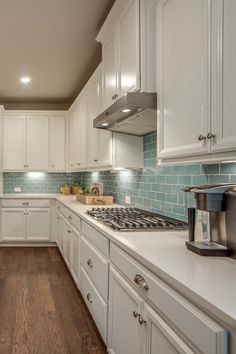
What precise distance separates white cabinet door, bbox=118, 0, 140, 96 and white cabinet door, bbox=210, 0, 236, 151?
32.8 inches

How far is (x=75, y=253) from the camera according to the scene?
10.6 feet

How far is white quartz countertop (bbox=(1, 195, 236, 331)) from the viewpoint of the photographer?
874 millimetres

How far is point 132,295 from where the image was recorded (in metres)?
1.51

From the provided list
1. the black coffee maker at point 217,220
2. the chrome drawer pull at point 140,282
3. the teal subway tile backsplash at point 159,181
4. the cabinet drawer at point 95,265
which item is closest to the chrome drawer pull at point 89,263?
the cabinet drawer at point 95,265

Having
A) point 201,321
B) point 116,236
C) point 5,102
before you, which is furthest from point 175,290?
point 5,102

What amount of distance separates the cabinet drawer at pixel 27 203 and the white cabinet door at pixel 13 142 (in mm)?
669

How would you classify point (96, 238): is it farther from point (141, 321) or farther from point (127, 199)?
point (127, 199)

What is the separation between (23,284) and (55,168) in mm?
2653

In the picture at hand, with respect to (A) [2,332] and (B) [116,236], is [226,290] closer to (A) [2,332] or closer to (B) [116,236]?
(B) [116,236]

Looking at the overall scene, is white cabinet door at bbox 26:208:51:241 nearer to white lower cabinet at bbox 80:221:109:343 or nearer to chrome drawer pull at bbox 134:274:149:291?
white lower cabinet at bbox 80:221:109:343

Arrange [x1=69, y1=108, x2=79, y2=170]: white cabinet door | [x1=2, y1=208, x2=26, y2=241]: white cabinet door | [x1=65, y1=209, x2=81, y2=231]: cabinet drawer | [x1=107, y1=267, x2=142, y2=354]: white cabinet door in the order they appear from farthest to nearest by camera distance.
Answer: [x1=2, y1=208, x2=26, y2=241]: white cabinet door, [x1=69, y1=108, x2=79, y2=170]: white cabinet door, [x1=65, y1=209, x2=81, y2=231]: cabinet drawer, [x1=107, y1=267, x2=142, y2=354]: white cabinet door

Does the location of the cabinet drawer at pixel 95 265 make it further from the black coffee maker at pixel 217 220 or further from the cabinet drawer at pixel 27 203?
the cabinet drawer at pixel 27 203

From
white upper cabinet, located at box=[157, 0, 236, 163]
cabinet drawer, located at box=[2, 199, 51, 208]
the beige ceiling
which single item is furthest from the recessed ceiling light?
white upper cabinet, located at box=[157, 0, 236, 163]

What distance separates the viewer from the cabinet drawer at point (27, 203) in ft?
17.5
